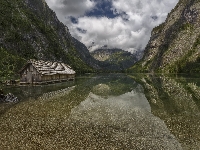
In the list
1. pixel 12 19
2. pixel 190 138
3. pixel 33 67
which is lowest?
pixel 190 138

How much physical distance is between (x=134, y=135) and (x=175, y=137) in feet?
13.2

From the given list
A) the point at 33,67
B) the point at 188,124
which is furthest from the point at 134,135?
the point at 33,67

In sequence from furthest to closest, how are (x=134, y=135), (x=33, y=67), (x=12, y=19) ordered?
(x=12, y=19) → (x=33, y=67) → (x=134, y=135)

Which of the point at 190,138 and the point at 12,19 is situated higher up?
the point at 12,19

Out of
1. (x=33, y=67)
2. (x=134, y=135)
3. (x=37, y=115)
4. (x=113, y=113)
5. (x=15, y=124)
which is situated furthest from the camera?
(x=33, y=67)

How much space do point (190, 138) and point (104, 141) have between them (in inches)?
333

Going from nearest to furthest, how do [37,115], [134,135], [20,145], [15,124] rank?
[20,145]
[134,135]
[15,124]
[37,115]

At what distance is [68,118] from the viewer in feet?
93.4

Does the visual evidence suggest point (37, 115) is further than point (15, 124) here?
Yes

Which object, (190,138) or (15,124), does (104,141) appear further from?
(15,124)

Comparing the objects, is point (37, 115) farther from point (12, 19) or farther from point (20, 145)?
point (12, 19)

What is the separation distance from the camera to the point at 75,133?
22172mm

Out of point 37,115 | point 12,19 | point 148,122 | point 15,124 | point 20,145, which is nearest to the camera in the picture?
point 20,145

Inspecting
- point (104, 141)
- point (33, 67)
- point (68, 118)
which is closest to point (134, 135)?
point (104, 141)
